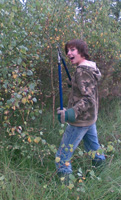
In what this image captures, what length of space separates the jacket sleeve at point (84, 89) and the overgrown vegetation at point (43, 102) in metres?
0.39

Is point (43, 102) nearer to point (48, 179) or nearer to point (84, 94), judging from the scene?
point (48, 179)

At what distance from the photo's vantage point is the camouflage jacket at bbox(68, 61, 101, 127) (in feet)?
7.02

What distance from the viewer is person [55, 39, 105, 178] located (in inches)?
84.0

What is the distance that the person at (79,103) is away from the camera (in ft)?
7.00

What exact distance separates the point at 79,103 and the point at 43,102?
1.16m

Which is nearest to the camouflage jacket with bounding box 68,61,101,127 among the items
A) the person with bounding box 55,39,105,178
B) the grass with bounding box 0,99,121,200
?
the person with bounding box 55,39,105,178

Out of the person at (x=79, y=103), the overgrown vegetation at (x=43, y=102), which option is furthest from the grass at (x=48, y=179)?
the person at (x=79, y=103)

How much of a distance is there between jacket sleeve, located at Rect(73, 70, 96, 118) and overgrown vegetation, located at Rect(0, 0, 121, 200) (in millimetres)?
391

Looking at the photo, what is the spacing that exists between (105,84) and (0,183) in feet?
8.90

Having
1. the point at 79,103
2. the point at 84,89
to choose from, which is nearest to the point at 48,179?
the point at 79,103

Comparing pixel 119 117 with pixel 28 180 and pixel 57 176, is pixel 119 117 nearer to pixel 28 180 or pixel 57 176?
pixel 57 176

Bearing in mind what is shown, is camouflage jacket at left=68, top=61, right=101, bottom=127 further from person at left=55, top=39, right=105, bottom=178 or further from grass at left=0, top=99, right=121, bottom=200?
grass at left=0, top=99, right=121, bottom=200

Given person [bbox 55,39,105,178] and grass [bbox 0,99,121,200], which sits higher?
person [bbox 55,39,105,178]

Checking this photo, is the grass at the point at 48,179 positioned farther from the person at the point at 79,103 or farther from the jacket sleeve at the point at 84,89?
the jacket sleeve at the point at 84,89
